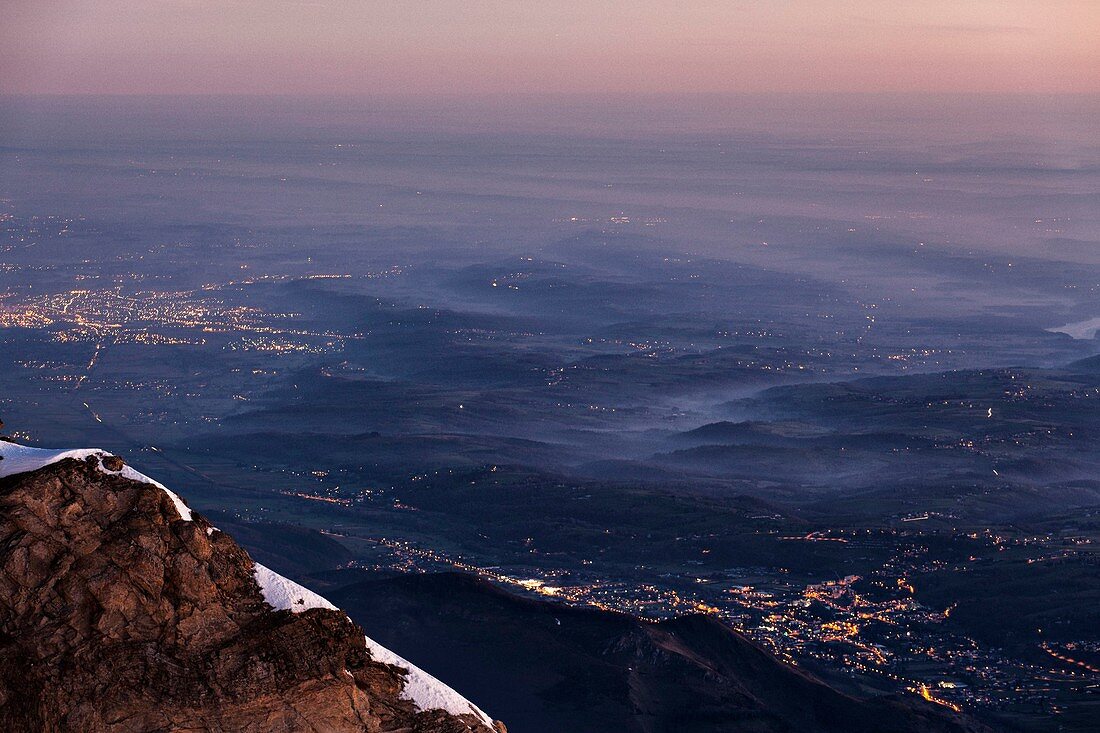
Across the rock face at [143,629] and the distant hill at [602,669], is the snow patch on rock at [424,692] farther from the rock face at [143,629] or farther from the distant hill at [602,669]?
the distant hill at [602,669]

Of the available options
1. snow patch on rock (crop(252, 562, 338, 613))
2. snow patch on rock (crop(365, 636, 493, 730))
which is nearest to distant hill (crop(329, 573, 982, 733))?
snow patch on rock (crop(365, 636, 493, 730))

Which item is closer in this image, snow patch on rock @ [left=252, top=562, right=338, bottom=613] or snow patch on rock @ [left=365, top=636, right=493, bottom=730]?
snow patch on rock @ [left=252, top=562, right=338, bottom=613]

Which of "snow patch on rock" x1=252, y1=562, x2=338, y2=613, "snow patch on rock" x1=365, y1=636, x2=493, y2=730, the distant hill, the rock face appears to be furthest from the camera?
the distant hill

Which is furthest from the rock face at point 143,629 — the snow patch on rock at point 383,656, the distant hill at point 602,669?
the distant hill at point 602,669

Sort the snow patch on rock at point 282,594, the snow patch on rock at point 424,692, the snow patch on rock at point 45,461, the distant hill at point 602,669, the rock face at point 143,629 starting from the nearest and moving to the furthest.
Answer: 1. the rock face at point 143,629
2. the snow patch on rock at point 45,461
3. the snow patch on rock at point 282,594
4. the snow patch on rock at point 424,692
5. the distant hill at point 602,669

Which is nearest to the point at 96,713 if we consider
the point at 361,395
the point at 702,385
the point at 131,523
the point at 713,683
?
the point at 131,523

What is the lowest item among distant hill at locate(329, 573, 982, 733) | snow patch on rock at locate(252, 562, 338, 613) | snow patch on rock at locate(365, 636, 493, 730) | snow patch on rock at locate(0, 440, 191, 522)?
distant hill at locate(329, 573, 982, 733)

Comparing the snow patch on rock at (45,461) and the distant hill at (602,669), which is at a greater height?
the snow patch on rock at (45,461)

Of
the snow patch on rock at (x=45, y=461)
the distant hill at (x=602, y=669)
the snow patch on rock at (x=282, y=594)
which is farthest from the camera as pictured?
the distant hill at (x=602, y=669)

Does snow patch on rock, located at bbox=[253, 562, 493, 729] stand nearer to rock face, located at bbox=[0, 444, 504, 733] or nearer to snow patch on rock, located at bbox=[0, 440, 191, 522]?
rock face, located at bbox=[0, 444, 504, 733]
